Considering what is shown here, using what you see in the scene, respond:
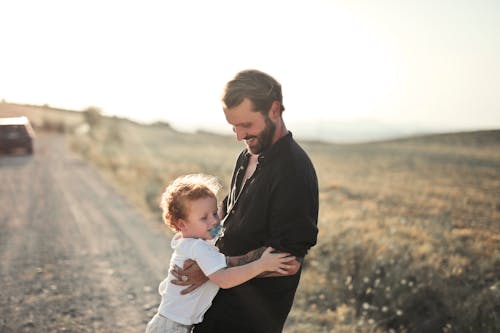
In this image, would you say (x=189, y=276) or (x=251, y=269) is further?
(x=189, y=276)

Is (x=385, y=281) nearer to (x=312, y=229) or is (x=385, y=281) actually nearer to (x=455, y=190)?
(x=312, y=229)

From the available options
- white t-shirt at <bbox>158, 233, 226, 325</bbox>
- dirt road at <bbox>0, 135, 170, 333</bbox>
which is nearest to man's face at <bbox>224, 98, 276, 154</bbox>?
white t-shirt at <bbox>158, 233, 226, 325</bbox>

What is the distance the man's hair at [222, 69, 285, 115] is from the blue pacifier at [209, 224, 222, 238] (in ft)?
2.37

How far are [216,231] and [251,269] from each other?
414 millimetres

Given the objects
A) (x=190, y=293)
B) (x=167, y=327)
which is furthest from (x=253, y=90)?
(x=167, y=327)

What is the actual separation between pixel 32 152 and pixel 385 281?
69.5 ft

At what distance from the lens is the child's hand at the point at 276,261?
2312mm

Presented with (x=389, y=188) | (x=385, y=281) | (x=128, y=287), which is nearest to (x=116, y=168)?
(x=389, y=188)

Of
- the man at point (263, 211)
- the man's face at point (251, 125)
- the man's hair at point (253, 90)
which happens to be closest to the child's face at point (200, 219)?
the man at point (263, 211)

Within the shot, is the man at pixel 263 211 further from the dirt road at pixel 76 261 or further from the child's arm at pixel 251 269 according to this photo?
the dirt road at pixel 76 261

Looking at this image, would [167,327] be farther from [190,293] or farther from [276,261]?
[276,261]

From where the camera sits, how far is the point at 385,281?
638cm

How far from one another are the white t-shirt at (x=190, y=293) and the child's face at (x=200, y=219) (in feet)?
0.16

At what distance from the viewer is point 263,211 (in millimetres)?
2400
